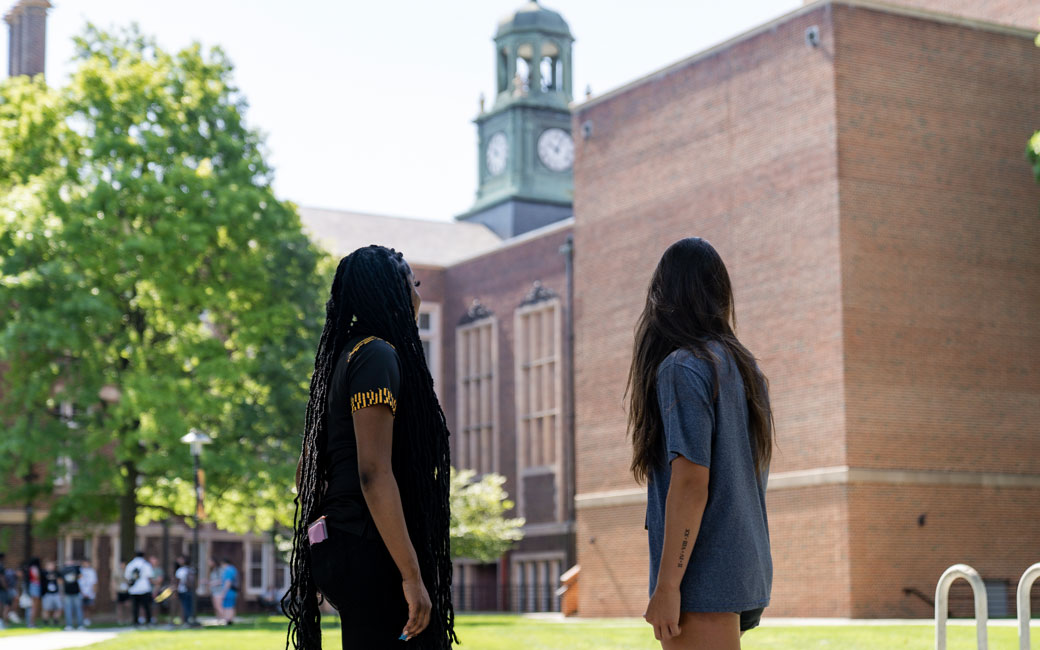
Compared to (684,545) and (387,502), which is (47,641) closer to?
(387,502)

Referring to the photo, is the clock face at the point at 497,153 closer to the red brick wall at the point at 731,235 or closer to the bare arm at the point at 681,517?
the red brick wall at the point at 731,235

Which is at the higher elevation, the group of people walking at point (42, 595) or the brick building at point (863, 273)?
the brick building at point (863, 273)

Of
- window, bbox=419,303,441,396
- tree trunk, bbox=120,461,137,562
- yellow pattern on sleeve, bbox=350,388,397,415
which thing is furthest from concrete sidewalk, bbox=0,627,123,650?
window, bbox=419,303,441,396

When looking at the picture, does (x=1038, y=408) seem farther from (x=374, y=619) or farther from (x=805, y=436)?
(x=374, y=619)

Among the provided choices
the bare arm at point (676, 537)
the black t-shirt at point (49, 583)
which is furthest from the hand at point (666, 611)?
the black t-shirt at point (49, 583)

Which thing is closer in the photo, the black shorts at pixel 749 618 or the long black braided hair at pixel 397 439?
the black shorts at pixel 749 618

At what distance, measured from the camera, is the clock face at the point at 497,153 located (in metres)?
65.2

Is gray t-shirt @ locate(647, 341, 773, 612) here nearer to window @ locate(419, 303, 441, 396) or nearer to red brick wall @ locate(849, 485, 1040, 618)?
red brick wall @ locate(849, 485, 1040, 618)

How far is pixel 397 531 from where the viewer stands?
4.42m

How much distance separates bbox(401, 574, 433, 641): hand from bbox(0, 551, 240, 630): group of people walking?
25.8m

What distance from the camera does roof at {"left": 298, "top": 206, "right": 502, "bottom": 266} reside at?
58469 mm

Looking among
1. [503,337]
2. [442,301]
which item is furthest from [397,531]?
[442,301]

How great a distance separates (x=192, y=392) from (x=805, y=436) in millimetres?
12252

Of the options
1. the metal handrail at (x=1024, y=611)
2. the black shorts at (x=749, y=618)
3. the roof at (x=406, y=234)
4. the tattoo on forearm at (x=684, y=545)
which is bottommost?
the metal handrail at (x=1024, y=611)
